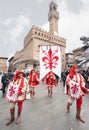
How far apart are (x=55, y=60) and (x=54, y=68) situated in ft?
1.25

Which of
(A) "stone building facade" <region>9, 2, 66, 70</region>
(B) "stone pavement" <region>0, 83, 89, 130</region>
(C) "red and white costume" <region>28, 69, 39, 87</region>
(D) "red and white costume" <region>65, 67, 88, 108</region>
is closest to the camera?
(B) "stone pavement" <region>0, 83, 89, 130</region>

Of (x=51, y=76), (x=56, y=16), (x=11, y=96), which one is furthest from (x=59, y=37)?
(x=11, y=96)

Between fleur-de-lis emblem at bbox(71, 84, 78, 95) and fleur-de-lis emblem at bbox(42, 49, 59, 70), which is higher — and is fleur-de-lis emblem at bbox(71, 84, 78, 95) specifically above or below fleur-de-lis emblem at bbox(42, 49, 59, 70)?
below

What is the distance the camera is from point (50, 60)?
8.27m

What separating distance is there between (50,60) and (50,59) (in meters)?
0.05

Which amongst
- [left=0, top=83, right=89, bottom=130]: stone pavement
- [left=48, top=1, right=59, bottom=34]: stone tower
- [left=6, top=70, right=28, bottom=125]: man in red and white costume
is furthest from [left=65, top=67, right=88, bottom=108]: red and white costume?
[left=48, top=1, right=59, bottom=34]: stone tower

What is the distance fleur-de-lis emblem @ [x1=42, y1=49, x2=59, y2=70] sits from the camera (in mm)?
8258

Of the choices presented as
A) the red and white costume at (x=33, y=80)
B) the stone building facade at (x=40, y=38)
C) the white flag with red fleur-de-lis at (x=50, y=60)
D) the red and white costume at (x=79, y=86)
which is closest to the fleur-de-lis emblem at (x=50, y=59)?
the white flag with red fleur-de-lis at (x=50, y=60)

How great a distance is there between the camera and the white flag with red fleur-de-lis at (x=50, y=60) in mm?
8250

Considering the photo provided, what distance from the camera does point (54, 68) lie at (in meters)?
8.26

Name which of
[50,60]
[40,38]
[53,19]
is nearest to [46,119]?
[50,60]

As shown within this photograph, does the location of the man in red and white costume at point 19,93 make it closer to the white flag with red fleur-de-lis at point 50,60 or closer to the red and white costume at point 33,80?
the white flag with red fleur-de-lis at point 50,60

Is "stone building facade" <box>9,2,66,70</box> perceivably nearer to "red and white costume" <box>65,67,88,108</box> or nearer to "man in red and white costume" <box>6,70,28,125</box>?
"red and white costume" <box>65,67,88,108</box>

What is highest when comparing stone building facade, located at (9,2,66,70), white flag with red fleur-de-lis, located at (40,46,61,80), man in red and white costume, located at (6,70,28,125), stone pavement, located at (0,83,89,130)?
stone building facade, located at (9,2,66,70)
